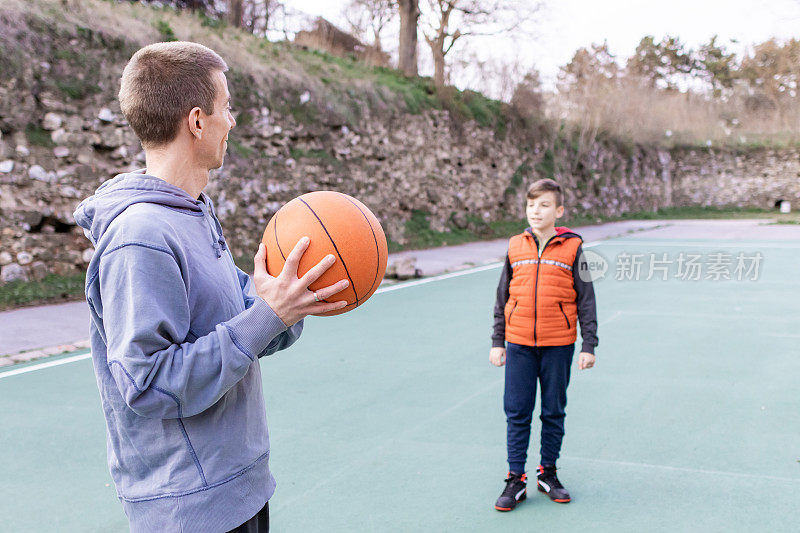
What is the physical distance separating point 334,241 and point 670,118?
4319 cm

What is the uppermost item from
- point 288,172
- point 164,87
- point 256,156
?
point 256,156

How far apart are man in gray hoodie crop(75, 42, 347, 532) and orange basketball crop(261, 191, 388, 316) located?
9cm

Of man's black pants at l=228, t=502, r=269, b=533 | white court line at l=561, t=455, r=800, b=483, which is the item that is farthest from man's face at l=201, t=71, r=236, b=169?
white court line at l=561, t=455, r=800, b=483

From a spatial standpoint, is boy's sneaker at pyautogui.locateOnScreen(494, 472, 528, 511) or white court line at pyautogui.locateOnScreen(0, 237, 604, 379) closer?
boy's sneaker at pyautogui.locateOnScreen(494, 472, 528, 511)

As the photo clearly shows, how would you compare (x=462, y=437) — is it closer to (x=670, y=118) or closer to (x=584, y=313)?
→ (x=584, y=313)

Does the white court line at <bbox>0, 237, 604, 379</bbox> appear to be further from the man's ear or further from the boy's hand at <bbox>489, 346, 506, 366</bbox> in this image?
the man's ear

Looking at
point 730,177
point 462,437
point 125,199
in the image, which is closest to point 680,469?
point 462,437

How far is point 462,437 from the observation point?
4.74 meters

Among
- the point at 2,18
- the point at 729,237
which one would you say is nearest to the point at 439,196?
the point at 729,237

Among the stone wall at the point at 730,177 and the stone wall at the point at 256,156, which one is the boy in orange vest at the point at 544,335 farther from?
the stone wall at the point at 730,177

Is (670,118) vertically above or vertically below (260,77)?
above

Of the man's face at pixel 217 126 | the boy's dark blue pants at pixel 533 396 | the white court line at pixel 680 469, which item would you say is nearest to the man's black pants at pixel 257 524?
the man's face at pixel 217 126

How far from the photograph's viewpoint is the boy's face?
157 inches

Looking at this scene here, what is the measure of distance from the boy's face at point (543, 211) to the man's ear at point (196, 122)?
254 cm
